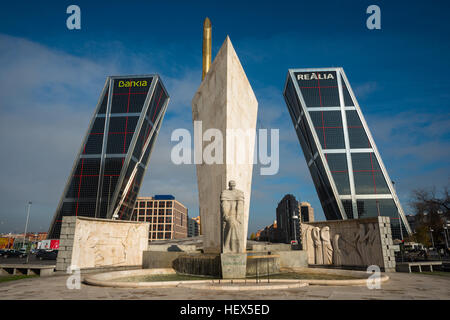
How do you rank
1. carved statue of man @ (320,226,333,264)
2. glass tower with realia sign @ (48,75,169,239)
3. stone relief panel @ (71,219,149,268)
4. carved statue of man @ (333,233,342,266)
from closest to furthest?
stone relief panel @ (71,219,149,268)
carved statue of man @ (333,233,342,266)
carved statue of man @ (320,226,333,264)
glass tower with realia sign @ (48,75,169,239)

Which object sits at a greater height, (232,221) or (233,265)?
(232,221)

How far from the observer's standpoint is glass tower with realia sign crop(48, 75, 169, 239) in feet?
186

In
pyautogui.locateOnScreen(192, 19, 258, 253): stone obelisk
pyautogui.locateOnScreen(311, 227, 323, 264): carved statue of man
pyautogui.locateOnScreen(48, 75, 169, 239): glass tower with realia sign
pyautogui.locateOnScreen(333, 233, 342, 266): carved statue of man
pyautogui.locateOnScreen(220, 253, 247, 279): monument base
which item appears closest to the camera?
pyautogui.locateOnScreen(220, 253, 247, 279): monument base

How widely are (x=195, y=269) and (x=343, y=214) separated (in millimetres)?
48561

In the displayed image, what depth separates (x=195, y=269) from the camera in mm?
8805

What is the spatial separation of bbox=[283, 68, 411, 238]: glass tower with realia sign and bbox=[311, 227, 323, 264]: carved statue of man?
40640 millimetres

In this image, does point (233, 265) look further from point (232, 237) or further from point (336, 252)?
point (336, 252)

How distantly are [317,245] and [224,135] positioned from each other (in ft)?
26.4

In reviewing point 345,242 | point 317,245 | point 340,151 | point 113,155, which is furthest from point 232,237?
point 113,155

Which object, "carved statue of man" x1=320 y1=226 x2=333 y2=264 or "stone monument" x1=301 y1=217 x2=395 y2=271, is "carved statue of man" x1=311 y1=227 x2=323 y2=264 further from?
"carved statue of man" x1=320 y1=226 x2=333 y2=264

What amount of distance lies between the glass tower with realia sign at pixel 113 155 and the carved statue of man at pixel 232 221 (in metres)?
54.3

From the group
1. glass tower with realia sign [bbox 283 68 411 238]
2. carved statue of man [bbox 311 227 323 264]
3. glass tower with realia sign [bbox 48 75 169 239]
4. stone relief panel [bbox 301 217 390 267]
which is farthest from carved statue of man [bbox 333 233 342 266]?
glass tower with realia sign [bbox 48 75 169 239]

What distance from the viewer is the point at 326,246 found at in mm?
13609
